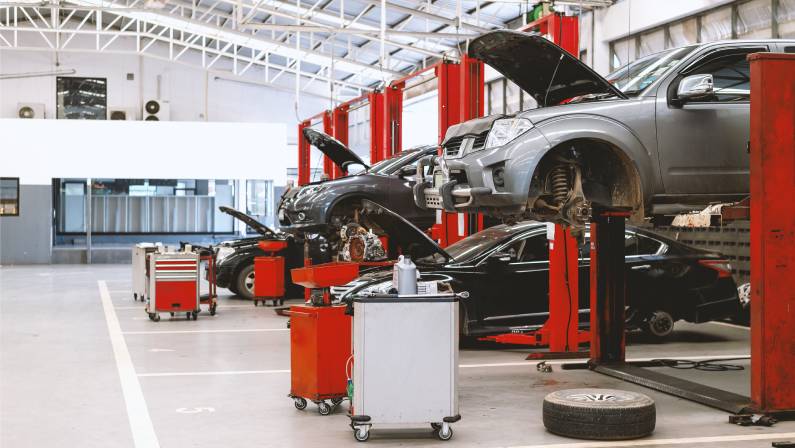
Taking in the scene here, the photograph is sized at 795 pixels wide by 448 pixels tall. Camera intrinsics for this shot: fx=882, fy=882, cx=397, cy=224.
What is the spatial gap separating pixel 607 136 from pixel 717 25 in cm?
805

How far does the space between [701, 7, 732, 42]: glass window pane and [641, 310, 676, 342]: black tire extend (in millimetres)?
5334

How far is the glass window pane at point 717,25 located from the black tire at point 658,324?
533 cm

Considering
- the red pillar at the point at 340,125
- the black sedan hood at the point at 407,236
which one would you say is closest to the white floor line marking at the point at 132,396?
the black sedan hood at the point at 407,236

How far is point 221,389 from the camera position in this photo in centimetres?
634

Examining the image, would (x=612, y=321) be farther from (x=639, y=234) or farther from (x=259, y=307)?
(x=259, y=307)

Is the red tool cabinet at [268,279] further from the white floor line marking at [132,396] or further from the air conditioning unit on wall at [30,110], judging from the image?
the air conditioning unit on wall at [30,110]

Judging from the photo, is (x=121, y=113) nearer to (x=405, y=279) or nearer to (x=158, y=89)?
(x=158, y=89)

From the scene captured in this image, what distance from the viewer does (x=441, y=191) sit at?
243 inches

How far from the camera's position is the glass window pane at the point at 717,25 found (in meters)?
12.5

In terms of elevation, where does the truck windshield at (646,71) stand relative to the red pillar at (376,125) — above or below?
below

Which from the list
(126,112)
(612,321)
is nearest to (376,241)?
(612,321)

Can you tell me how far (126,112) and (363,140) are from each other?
25.4 feet

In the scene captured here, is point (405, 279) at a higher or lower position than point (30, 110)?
lower

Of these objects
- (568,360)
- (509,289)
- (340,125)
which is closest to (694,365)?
(568,360)
